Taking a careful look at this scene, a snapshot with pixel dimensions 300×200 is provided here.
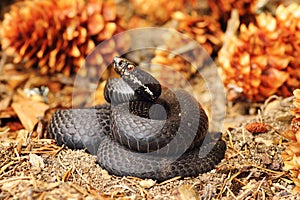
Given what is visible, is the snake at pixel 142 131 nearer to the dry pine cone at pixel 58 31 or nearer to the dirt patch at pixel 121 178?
the dirt patch at pixel 121 178

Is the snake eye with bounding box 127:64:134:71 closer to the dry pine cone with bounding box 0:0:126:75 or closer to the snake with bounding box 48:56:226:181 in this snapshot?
the snake with bounding box 48:56:226:181

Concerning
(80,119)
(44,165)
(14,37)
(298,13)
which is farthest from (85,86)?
(298,13)

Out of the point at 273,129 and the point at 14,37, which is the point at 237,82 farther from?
the point at 14,37

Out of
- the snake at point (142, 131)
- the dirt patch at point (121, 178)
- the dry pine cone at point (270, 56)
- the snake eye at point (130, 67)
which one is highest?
the dry pine cone at point (270, 56)

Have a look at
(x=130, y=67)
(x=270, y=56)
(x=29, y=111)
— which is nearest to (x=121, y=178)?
(x=130, y=67)

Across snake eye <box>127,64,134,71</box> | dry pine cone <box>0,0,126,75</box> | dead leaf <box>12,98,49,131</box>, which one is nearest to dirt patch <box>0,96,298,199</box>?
dead leaf <box>12,98,49,131</box>

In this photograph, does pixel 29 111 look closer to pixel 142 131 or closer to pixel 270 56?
pixel 142 131

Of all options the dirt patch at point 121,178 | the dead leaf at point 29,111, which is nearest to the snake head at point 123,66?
the dirt patch at point 121,178
